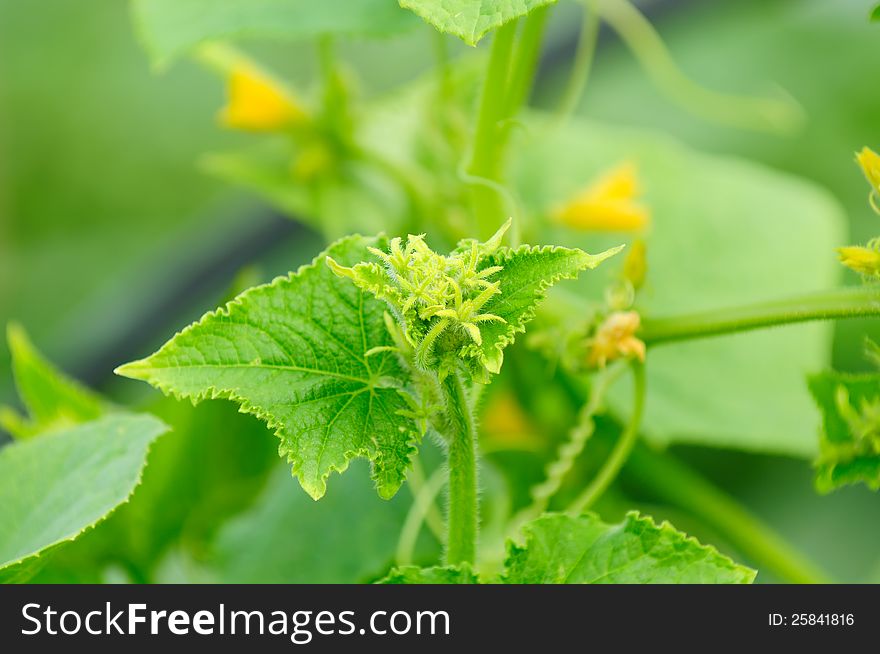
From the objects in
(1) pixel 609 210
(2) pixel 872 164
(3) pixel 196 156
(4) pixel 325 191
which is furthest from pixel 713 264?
(3) pixel 196 156

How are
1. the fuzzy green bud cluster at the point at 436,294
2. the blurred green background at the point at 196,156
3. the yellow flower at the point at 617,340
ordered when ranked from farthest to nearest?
the blurred green background at the point at 196,156 < the yellow flower at the point at 617,340 < the fuzzy green bud cluster at the point at 436,294

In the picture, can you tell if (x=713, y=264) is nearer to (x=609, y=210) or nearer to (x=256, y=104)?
(x=609, y=210)

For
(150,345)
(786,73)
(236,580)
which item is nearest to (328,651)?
(236,580)

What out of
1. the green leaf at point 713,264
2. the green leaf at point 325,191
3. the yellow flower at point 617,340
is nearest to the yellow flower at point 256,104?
the green leaf at point 325,191

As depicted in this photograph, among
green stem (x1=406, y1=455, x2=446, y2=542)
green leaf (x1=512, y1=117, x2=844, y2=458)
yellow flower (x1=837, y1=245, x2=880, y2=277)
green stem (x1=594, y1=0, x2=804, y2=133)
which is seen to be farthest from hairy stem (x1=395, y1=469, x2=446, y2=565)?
green stem (x1=594, y1=0, x2=804, y2=133)

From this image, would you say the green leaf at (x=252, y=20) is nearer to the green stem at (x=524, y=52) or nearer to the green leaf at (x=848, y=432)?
the green stem at (x=524, y=52)

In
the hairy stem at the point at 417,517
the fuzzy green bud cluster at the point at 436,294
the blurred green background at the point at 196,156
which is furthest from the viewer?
the blurred green background at the point at 196,156

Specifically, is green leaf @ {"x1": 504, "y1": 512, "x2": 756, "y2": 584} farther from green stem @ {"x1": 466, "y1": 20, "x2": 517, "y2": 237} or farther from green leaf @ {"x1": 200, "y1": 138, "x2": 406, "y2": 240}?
green leaf @ {"x1": 200, "y1": 138, "x2": 406, "y2": 240}
